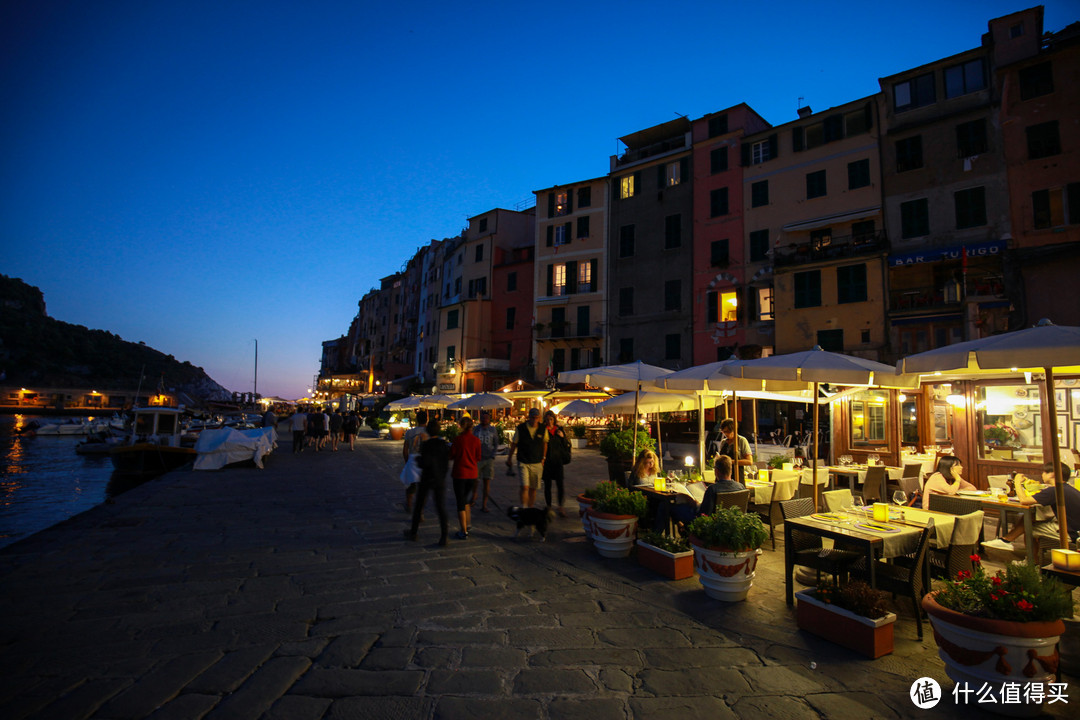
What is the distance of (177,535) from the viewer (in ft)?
23.1

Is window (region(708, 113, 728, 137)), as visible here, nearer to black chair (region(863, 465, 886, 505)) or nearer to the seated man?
black chair (region(863, 465, 886, 505))

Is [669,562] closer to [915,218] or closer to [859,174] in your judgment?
[915,218]

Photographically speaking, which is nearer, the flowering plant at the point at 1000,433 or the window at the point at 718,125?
the flowering plant at the point at 1000,433

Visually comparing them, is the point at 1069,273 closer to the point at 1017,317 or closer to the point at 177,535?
the point at 1017,317

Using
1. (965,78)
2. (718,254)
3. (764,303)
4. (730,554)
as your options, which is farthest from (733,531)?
(965,78)

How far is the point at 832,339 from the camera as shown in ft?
70.6

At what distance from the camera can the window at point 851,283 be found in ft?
68.8

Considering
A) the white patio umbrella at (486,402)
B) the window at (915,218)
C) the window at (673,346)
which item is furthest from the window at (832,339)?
the white patio umbrella at (486,402)

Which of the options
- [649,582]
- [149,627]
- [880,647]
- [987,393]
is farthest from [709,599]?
[987,393]

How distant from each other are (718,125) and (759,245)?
23.6ft

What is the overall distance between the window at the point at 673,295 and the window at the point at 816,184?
710 cm

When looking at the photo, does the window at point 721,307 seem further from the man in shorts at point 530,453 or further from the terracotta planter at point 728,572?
the terracotta planter at point 728,572

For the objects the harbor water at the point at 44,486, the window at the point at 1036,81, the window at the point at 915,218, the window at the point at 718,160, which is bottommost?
the harbor water at the point at 44,486

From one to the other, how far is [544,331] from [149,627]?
93.6 feet
